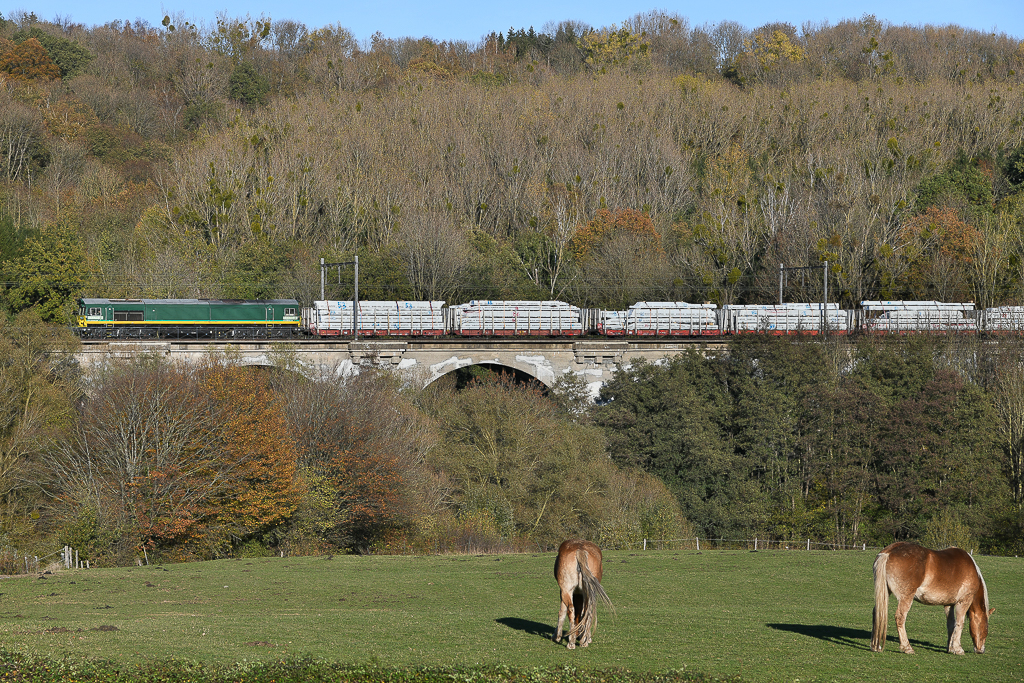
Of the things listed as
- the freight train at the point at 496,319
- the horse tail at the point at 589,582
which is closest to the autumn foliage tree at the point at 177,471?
the horse tail at the point at 589,582

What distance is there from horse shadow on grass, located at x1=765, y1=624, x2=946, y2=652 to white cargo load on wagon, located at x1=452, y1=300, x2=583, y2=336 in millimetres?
52695

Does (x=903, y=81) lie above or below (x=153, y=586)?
above

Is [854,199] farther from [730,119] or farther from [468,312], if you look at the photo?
[468,312]

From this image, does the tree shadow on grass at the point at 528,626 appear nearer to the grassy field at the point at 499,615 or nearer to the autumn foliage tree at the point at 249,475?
the grassy field at the point at 499,615

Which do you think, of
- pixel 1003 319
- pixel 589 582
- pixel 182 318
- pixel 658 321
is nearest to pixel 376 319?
pixel 182 318

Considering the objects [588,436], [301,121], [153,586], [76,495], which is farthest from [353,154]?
[153,586]

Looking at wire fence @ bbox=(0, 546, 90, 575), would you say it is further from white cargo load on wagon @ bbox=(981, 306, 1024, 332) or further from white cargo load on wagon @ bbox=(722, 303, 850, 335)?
white cargo load on wagon @ bbox=(981, 306, 1024, 332)

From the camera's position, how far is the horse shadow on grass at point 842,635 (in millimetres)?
15757

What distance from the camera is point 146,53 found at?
164 meters

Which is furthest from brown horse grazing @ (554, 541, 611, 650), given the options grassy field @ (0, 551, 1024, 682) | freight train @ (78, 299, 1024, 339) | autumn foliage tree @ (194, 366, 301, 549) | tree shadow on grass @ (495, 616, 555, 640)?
freight train @ (78, 299, 1024, 339)

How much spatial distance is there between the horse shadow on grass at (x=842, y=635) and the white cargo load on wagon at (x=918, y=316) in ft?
183

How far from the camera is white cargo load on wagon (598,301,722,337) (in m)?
71.8

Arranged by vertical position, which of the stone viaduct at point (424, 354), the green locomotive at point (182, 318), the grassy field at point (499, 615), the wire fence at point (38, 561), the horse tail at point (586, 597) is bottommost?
the wire fence at point (38, 561)

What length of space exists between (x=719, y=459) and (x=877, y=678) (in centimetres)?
4599
